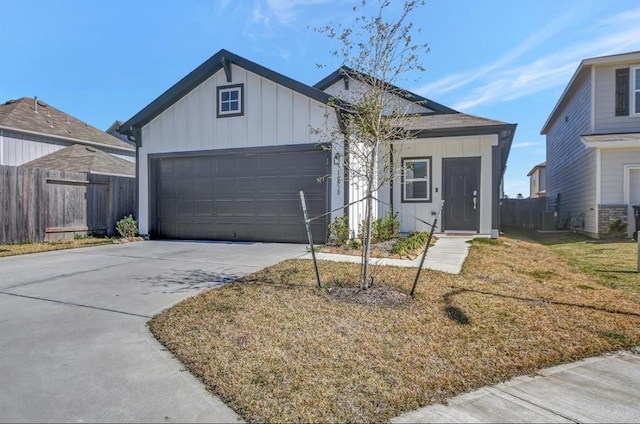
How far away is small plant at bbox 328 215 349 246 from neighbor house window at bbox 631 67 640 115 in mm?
11020

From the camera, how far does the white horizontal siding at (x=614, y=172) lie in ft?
35.3

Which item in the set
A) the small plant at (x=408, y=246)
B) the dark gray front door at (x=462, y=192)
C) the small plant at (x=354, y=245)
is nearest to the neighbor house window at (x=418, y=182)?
the dark gray front door at (x=462, y=192)

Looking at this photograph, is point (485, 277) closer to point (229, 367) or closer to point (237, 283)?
point (237, 283)

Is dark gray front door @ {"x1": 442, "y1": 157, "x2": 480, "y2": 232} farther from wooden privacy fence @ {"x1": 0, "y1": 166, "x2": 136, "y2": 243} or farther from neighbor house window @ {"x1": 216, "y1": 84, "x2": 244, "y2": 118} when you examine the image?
wooden privacy fence @ {"x1": 0, "y1": 166, "x2": 136, "y2": 243}

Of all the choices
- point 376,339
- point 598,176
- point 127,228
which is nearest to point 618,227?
point 598,176

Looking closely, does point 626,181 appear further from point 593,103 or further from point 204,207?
point 204,207

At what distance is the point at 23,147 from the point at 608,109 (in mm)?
23756

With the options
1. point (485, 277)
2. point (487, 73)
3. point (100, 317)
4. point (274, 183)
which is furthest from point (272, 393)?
point (487, 73)

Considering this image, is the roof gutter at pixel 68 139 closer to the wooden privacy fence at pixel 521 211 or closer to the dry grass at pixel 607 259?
the dry grass at pixel 607 259

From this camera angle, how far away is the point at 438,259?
6582mm

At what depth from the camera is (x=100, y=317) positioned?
370 centimetres

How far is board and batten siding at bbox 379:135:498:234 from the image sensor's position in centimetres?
976

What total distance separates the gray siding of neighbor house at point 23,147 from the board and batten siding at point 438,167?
53.9ft

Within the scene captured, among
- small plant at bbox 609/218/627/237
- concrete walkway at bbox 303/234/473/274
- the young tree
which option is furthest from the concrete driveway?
small plant at bbox 609/218/627/237
